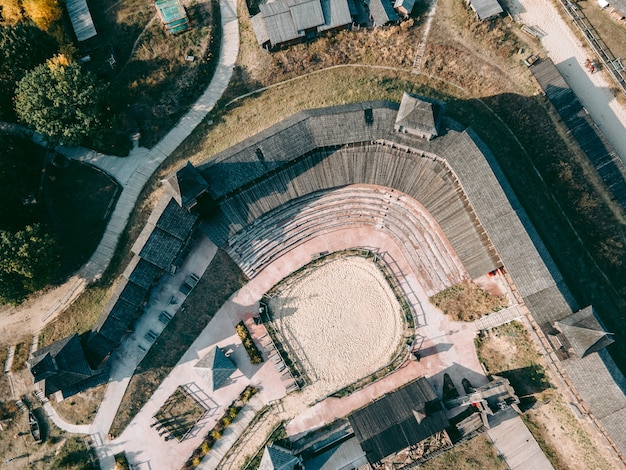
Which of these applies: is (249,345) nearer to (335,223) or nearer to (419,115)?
(335,223)

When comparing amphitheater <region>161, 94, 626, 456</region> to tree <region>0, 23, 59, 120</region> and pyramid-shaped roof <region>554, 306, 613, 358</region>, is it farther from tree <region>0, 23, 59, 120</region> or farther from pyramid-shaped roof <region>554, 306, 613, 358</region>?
tree <region>0, 23, 59, 120</region>

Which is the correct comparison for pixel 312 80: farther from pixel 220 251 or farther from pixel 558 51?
pixel 558 51

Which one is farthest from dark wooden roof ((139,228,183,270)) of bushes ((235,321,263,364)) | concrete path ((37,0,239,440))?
bushes ((235,321,263,364))

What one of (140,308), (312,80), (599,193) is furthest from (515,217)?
(140,308)

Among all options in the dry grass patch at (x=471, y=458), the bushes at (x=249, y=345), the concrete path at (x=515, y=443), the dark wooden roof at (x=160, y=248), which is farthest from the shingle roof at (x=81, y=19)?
the concrete path at (x=515, y=443)

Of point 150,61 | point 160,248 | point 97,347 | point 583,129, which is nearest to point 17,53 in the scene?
point 150,61
